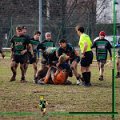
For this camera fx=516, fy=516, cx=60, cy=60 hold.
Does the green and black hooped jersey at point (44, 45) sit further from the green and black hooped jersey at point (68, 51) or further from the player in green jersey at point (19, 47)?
the green and black hooped jersey at point (68, 51)

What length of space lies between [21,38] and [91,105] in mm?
5590

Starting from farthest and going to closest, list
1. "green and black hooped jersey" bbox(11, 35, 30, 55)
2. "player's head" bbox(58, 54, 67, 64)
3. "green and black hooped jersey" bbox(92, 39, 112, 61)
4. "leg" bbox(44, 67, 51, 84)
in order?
"green and black hooped jersey" bbox(92, 39, 112, 61), "green and black hooped jersey" bbox(11, 35, 30, 55), "leg" bbox(44, 67, 51, 84), "player's head" bbox(58, 54, 67, 64)

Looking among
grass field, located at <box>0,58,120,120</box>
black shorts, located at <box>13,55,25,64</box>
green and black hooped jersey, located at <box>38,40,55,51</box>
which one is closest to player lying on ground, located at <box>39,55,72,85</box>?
grass field, located at <box>0,58,120,120</box>

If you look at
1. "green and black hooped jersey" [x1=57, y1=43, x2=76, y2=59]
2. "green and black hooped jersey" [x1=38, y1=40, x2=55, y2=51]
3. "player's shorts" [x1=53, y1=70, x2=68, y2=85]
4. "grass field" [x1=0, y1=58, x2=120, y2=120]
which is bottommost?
"grass field" [x1=0, y1=58, x2=120, y2=120]

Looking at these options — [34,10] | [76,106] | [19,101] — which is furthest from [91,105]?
[34,10]

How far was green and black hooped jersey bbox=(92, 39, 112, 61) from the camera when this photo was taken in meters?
17.5

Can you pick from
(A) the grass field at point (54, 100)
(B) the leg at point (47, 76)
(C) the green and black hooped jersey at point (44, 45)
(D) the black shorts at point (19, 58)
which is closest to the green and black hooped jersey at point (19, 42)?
(D) the black shorts at point (19, 58)

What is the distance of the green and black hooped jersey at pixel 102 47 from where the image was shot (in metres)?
17.5

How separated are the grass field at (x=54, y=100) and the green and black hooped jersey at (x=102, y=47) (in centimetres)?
232

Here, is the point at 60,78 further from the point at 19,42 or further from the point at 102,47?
the point at 102,47

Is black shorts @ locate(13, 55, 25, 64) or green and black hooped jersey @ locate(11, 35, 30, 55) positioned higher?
green and black hooped jersey @ locate(11, 35, 30, 55)

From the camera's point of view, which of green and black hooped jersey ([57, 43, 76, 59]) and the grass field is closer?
the grass field

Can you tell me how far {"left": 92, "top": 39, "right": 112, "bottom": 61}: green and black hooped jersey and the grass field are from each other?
7.60 feet

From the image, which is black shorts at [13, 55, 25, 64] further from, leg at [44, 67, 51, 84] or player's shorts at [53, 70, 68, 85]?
player's shorts at [53, 70, 68, 85]
